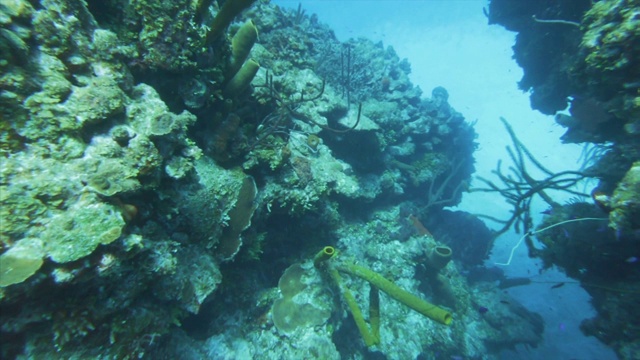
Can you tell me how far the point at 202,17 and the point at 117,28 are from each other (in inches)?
34.1

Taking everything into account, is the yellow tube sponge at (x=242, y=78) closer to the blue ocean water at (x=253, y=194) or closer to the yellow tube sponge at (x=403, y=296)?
the blue ocean water at (x=253, y=194)

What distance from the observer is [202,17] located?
10.8 feet

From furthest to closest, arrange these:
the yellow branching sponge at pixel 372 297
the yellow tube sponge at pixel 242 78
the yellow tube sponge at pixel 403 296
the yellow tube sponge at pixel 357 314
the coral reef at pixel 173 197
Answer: the yellow tube sponge at pixel 357 314 → the yellow tube sponge at pixel 242 78 → the yellow branching sponge at pixel 372 297 → the yellow tube sponge at pixel 403 296 → the coral reef at pixel 173 197

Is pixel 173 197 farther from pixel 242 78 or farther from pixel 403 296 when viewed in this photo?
pixel 403 296

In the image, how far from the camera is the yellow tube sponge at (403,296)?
336 centimetres

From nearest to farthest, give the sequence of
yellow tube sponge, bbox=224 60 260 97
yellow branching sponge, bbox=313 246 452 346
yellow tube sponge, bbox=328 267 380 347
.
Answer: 1. yellow branching sponge, bbox=313 246 452 346
2. yellow tube sponge, bbox=224 60 260 97
3. yellow tube sponge, bbox=328 267 380 347

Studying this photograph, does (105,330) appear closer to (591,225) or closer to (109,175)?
(109,175)

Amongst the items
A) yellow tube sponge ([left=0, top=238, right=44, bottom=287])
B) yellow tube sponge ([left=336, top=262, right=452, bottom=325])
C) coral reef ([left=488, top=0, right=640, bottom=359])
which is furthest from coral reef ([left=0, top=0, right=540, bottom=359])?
coral reef ([left=488, top=0, right=640, bottom=359])

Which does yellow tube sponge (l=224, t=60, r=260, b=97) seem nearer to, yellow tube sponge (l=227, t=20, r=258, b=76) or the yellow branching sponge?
yellow tube sponge (l=227, t=20, r=258, b=76)

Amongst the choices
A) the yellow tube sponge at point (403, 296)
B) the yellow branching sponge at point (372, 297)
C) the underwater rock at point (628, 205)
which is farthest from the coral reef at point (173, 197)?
the underwater rock at point (628, 205)

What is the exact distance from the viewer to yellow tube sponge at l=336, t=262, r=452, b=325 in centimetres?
336

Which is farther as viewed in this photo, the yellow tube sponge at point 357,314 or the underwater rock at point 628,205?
the yellow tube sponge at point 357,314

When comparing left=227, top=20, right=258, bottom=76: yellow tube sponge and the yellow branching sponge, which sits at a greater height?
left=227, top=20, right=258, bottom=76: yellow tube sponge

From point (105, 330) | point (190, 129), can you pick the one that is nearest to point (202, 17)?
point (190, 129)
